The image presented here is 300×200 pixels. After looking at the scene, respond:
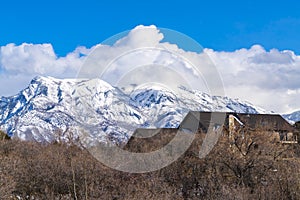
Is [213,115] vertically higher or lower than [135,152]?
higher

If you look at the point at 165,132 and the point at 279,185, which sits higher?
the point at 165,132

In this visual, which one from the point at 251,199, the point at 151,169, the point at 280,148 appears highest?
the point at 280,148

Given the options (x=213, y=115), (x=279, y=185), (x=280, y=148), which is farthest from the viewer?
(x=213, y=115)

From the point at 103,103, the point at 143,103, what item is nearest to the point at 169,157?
the point at 143,103

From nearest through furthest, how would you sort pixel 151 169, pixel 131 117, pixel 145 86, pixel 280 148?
pixel 145 86 → pixel 131 117 → pixel 151 169 → pixel 280 148

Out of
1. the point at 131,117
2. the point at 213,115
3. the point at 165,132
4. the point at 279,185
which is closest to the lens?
the point at 279,185

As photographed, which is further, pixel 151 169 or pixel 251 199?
pixel 151 169

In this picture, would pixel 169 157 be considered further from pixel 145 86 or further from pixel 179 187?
pixel 145 86

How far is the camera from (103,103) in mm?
22859

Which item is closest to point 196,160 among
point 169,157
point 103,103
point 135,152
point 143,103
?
point 169,157

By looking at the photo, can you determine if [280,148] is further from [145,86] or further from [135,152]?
[145,86]

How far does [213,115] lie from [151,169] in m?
15.3

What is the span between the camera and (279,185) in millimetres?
22750

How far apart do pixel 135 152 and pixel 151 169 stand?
11.8 ft
